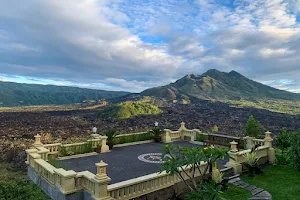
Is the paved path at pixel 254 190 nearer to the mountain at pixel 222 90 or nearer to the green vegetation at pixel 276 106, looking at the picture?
the green vegetation at pixel 276 106

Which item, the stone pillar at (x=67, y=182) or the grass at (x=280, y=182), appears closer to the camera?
the stone pillar at (x=67, y=182)

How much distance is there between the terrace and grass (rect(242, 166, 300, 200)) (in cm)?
85

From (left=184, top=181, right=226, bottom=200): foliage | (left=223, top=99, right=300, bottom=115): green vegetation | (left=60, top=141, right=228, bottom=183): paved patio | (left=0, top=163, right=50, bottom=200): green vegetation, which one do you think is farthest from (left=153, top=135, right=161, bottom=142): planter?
(left=223, top=99, right=300, bottom=115): green vegetation

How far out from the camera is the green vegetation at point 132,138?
1506cm

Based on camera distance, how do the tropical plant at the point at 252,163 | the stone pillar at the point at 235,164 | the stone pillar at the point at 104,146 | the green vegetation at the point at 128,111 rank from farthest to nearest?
the green vegetation at the point at 128,111
the stone pillar at the point at 104,146
the tropical plant at the point at 252,163
the stone pillar at the point at 235,164

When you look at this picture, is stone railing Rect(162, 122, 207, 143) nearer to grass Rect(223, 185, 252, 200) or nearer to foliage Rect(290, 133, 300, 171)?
foliage Rect(290, 133, 300, 171)

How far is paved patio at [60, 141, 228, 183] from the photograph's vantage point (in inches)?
376

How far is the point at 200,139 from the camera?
54.2 ft

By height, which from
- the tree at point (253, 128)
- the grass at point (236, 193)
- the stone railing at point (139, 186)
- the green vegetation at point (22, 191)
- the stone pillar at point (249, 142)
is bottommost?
the green vegetation at point (22, 191)

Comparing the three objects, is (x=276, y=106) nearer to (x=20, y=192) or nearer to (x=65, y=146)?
(x=65, y=146)

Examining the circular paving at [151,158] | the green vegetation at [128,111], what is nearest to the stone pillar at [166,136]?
the circular paving at [151,158]

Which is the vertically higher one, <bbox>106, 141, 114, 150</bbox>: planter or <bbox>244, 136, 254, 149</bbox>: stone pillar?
<bbox>244, 136, 254, 149</bbox>: stone pillar

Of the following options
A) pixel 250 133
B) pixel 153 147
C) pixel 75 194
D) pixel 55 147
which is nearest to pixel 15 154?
pixel 55 147

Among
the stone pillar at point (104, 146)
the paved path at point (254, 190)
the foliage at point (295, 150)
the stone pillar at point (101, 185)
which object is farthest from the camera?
the stone pillar at point (104, 146)
